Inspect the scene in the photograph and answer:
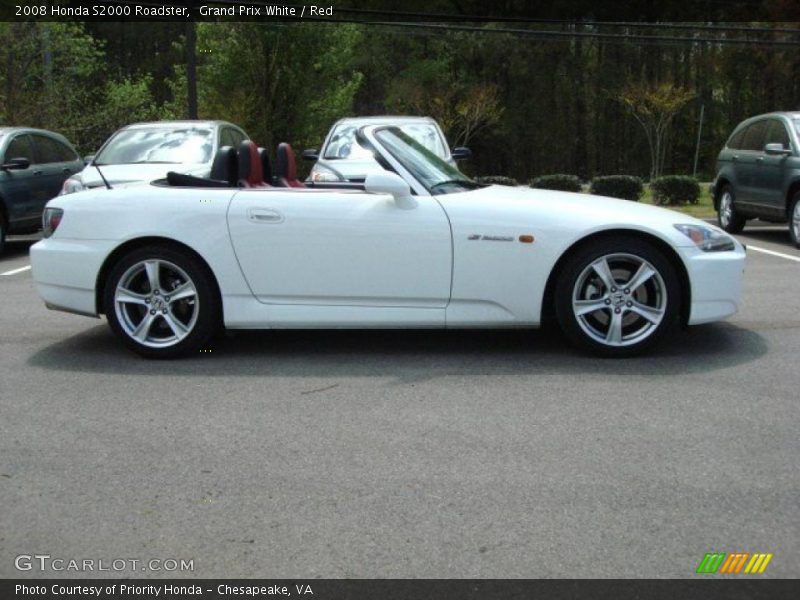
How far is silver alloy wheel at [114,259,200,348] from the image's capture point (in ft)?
19.4

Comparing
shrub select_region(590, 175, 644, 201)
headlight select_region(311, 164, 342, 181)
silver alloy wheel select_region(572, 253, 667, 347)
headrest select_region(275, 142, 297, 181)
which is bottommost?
silver alloy wheel select_region(572, 253, 667, 347)

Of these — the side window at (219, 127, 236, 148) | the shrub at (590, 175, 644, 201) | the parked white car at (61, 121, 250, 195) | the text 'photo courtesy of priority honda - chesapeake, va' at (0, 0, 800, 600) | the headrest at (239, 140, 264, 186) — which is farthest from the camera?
the shrub at (590, 175, 644, 201)

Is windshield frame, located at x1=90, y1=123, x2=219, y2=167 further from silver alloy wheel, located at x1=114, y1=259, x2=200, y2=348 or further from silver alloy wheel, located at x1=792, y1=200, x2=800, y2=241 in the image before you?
silver alloy wheel, located at x1=792, y1=200, x2=800, y2=241

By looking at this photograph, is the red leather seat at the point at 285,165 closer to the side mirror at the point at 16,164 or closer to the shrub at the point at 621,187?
the side mirror at the point at 16,164

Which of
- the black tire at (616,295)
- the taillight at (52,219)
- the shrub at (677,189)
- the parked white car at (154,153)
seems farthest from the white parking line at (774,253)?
the taillight at (52,219)

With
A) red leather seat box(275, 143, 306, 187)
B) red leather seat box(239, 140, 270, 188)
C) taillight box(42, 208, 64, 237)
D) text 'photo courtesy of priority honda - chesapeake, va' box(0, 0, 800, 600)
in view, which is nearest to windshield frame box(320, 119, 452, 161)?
text 'photo courtesy of priority honda - chesapeake, va' box(0, 0, 800, 600)

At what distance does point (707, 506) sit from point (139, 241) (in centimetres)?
382

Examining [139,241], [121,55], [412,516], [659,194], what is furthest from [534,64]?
[412,516]

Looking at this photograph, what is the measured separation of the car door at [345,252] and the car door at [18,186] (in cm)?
717

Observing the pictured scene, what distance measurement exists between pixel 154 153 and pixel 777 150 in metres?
7.80
